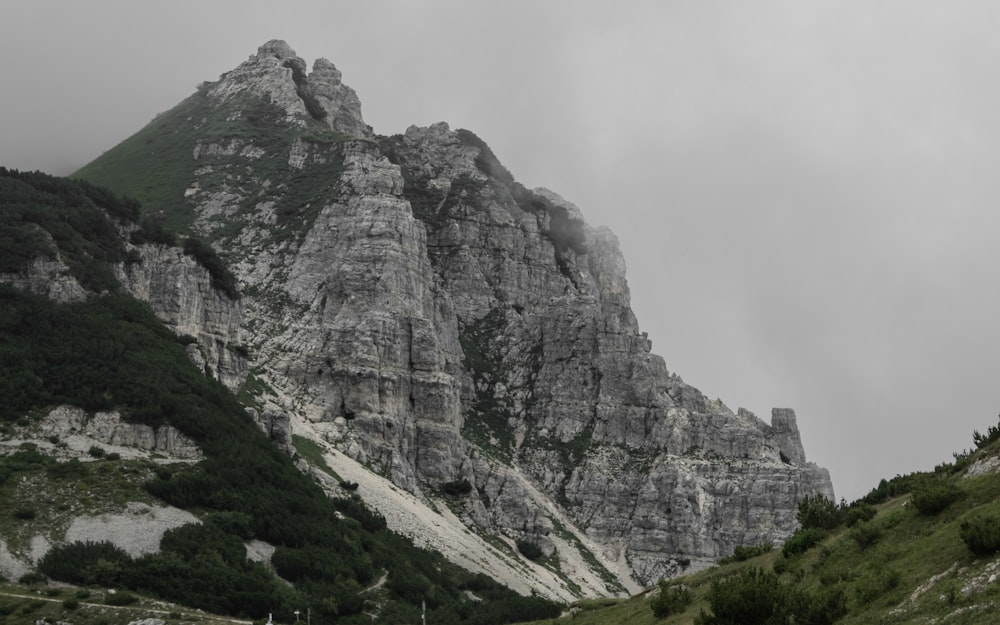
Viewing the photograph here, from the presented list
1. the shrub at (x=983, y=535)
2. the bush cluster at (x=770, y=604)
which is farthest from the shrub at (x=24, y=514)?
the shrub at (x=983, y=535)

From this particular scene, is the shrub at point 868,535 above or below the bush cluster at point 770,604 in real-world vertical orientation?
above

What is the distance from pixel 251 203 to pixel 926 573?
18104 cm

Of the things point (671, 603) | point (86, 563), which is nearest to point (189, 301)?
point (86, 563)

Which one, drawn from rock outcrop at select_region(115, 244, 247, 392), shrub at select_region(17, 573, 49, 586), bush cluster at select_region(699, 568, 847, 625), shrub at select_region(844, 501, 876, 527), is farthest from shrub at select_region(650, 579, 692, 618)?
rock outcrop at select_region(115, 244, 247, 392)

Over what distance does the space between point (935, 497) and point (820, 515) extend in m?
9.99

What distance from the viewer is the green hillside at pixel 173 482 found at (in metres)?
73.4

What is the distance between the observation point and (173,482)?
284 feet

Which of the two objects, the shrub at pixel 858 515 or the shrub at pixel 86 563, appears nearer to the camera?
the shrub at pixel 858 515

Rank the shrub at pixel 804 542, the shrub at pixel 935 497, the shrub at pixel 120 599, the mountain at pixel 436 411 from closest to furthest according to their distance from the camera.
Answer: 1. the shrub at pixel 935 497
2. the shrub at pixel 804 542
3. the shrub at pixel 120 599
4. the mountain at pixel 436 411

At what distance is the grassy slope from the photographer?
72.2 ft

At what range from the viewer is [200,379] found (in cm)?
11425

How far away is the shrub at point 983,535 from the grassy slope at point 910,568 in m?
0.28

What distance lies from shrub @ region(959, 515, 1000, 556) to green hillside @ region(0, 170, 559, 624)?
5792 cm

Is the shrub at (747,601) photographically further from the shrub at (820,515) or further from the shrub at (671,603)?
the shrub at (820,515)
